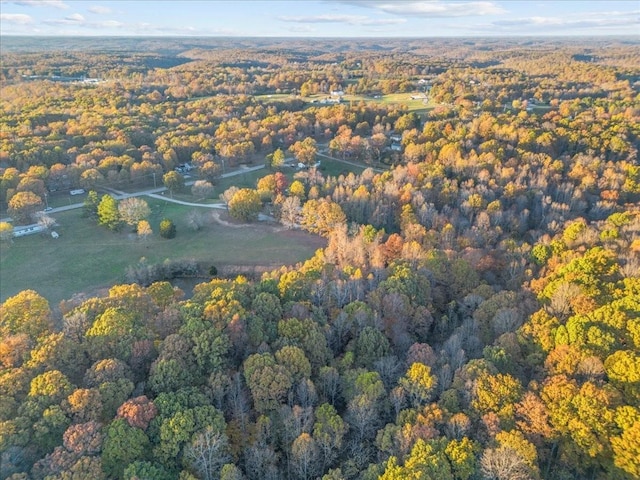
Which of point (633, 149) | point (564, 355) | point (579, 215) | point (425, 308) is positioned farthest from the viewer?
point (633, 149)

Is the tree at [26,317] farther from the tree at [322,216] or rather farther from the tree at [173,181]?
the tree at [173,181]

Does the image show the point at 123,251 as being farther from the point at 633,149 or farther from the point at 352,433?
the point at 633,149

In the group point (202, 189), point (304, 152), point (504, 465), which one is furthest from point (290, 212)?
point (504, 465)

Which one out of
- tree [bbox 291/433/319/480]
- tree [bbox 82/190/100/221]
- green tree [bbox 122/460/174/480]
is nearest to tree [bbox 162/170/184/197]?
tree [bbox 82/190/100/221]

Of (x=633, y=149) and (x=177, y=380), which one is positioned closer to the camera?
(x=177, y=380)

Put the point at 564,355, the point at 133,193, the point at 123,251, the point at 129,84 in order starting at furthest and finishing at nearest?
the point at 129,84 < the point at 133,193 < the point at 123,251 < the point at 564,355

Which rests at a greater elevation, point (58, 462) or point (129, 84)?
point (129, 84)

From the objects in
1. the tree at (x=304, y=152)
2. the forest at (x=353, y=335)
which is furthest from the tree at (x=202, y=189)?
the tree at (x=304, y=152)

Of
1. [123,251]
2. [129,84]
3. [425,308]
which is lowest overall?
[123,251]

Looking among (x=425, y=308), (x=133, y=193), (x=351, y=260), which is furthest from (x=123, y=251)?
(x=425, y=308)
